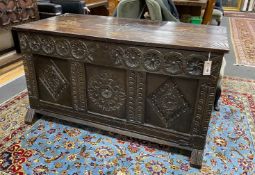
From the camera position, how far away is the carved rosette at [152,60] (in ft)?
4.46

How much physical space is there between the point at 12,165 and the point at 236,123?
65.4 inches

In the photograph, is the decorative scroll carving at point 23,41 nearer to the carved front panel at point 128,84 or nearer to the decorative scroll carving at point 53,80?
the carved front panel at point 128,84

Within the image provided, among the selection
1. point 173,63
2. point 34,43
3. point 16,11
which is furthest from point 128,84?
point 16,11

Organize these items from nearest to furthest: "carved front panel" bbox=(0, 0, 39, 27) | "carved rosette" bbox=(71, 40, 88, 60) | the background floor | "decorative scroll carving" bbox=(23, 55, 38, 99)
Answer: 1. "carved rosette" bbox=(71, 40, 88, 60)
2. "decorative scroll carving" bbox=(23, 55, 38, 99)
3. the background floor
4. "carved front panel" bbox=(0, 0, 39, 27)

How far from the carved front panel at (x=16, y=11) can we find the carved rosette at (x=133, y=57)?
1.99 metres

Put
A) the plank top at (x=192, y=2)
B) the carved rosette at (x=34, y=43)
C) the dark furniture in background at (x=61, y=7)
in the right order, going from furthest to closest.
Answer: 1. the dark furniture in background at (x=61, y=7)
2. the plank top at (x=192, y=2)
3. the carved rosette at (x=34, y=43)

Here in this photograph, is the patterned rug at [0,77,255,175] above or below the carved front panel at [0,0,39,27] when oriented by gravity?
below

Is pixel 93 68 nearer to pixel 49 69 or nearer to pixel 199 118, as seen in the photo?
pixel 49 69

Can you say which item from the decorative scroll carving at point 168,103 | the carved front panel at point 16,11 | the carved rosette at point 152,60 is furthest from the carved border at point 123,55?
the carved front panel at point 16,11

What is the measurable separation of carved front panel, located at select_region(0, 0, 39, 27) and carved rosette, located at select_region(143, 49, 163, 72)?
2097mm

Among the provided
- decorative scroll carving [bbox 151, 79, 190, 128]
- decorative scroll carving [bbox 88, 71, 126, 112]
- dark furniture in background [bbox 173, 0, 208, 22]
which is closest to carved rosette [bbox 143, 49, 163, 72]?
decorative scroll carving [bbox 151, 79, 190, 128]

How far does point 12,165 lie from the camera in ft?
4.87

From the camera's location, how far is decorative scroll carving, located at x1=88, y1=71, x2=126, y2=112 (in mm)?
1566

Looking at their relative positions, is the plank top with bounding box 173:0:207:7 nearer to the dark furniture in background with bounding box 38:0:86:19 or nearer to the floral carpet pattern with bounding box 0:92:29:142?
the dark furniture in background with bounding box 38:0:86:19
